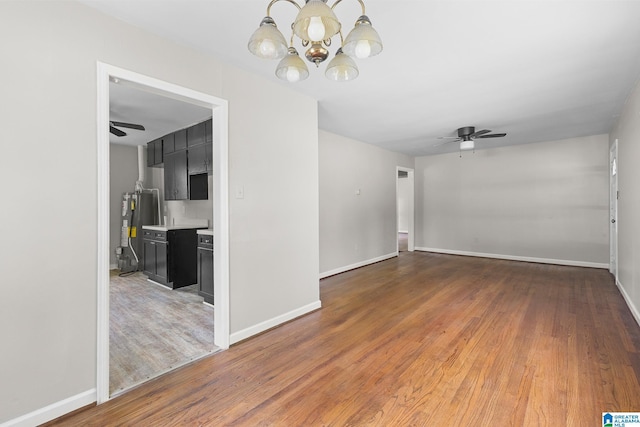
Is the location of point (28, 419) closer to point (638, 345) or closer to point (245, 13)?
point (245, 13)

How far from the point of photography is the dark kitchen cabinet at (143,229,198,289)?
4.40m

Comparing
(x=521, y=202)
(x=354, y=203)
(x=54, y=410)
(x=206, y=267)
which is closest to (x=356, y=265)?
(x=354, y=203)

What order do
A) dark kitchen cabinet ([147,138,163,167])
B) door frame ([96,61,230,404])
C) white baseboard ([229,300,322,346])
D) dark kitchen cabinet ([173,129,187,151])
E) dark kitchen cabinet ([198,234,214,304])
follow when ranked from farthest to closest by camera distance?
1. dark kitchen cabinet ([147,138,163,167])
2. dark kitchen cabinet ([173,129,187,151])
3. dark kitchen cabinet ([198,234,214,304])
4. white baseboard ([229,300,322,346])
5. door frame ([96,61,230,404])

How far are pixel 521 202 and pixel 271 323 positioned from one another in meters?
5.88

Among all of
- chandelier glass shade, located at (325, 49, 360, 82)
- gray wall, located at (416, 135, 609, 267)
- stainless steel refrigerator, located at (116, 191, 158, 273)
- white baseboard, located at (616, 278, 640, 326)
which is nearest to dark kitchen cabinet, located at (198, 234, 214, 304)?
stainless steel refrigerator, located at (116, 191, 158, 273)

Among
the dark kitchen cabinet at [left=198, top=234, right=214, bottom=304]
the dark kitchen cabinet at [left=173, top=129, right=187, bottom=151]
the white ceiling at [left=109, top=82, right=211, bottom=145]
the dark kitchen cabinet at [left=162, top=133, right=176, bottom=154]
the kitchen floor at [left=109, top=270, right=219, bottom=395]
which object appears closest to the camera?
the kitchen floor at [left=109, top=270, right=219, bottom=395]

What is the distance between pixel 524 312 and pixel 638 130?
7.25ft

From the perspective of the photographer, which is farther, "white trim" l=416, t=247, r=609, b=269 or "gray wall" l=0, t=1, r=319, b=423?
"white trim" l=416, t=247, r=609, b=269

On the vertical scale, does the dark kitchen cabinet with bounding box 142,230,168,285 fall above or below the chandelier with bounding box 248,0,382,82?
below

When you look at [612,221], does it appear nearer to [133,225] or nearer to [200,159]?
[200,159]

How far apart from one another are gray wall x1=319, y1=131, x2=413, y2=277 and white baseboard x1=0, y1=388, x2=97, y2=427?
3537 millimetres

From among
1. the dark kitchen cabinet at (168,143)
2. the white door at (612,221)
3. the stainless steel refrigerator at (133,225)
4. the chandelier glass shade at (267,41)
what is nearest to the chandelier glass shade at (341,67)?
the chandelier glass shade at (267,41)

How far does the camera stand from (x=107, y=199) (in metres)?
1.91

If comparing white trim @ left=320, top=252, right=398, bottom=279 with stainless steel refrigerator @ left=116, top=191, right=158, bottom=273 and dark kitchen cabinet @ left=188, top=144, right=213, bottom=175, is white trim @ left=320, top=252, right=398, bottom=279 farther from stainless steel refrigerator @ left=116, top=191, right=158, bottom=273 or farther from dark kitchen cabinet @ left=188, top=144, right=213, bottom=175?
stainless steel refrigerator @ left=116, top=191, right=158, bottom=273
